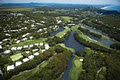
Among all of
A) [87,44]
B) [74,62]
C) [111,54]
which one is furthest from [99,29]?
[74,62]

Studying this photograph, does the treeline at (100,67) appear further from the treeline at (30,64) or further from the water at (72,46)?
the treeline at (30,64)

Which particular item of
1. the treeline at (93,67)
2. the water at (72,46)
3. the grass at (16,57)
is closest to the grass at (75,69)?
Result: the water at (72,46)

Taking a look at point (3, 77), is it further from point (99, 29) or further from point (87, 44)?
point (99, 29)

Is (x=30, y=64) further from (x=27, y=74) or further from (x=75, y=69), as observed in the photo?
(x=75, y=69)

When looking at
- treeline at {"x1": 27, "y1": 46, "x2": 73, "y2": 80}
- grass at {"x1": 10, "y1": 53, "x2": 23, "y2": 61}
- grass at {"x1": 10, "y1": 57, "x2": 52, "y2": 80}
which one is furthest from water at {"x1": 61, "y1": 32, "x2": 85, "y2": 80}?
grass at {"x1": 10, "y1": 53, "x2": 23, "y2": 61}

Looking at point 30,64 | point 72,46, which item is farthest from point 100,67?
point 30,64

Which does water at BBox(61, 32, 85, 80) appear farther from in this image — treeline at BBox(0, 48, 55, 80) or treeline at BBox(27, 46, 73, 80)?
treeline at BBox(0, 48, 55, 80)
